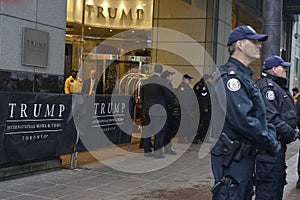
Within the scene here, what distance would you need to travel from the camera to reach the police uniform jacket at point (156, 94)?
10109 mm

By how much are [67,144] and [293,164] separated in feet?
17.7

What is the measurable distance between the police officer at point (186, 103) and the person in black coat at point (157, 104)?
302 centimetres

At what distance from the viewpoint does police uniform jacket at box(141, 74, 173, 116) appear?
10.1 meters

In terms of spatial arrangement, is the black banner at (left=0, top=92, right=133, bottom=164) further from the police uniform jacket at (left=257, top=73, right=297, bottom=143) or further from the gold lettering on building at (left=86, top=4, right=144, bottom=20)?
the gold lettering on building at (left=86, top=4, right=144, bottom=20)

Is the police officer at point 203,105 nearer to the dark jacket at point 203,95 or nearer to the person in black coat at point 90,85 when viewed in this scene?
the dark jacket at point 203,95

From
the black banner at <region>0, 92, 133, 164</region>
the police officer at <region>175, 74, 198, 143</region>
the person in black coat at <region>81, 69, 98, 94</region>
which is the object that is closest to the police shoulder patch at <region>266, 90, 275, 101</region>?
the black banner at <region>0, 92, 133, 164</region>

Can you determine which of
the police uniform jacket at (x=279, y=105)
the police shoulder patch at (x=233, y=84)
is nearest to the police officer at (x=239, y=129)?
the police shoulder patch at (x=233, y=84)

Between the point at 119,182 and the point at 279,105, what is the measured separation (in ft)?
9.71

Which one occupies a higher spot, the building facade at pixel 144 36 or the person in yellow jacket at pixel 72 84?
the building facade at pixel 144 36

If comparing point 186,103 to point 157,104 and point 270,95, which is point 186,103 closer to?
point 157,104

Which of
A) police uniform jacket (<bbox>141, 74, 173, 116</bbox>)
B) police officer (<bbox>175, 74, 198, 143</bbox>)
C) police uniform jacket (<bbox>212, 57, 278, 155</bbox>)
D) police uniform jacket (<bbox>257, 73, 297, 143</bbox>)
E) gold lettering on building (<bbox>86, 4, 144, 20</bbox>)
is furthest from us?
gold lettering on building (<bbox>86, 4, 144, 20</bbox>)

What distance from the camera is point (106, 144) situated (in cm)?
924

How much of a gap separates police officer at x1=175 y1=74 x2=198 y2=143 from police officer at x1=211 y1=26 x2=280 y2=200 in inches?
355

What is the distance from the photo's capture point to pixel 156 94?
1015 cm
